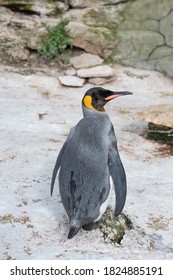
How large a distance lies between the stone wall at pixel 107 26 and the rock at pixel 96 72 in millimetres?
425

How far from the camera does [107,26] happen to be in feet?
19.5

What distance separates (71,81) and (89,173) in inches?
118

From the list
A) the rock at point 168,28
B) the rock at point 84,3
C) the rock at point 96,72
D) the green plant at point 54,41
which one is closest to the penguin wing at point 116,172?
the rock at point 96,72

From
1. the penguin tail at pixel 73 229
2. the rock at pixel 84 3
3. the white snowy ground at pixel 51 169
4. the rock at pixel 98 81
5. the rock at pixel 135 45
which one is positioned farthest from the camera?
the rock at pixel 84 3

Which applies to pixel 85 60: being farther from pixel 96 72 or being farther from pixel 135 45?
pixel 135 45

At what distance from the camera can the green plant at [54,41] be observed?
18.9 ft

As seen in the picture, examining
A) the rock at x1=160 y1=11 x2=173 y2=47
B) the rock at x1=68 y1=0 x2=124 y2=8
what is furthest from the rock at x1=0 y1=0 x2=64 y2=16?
the rock at x1=160 y1=11 x2=173 y2=47

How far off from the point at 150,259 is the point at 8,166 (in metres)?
1.36

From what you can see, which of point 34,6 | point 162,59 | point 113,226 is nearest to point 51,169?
point 113,226

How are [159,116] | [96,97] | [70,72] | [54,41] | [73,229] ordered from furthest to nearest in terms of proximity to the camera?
[54,41], [70,72], [159,116], [96,97], [73,229]

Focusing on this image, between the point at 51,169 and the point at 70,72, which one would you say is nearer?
the point at 51,169

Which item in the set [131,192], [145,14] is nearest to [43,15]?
[145,14]

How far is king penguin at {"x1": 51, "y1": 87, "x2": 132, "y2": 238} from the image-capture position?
8.18 ft

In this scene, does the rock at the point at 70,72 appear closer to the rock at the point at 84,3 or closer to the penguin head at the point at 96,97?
the rock at the point at 84,3
